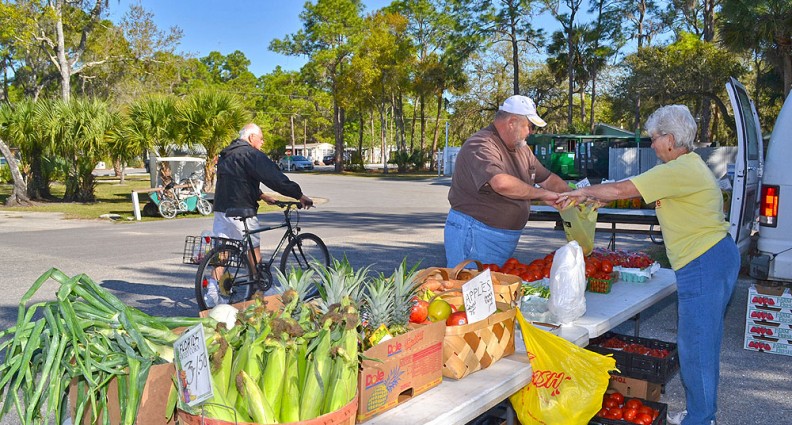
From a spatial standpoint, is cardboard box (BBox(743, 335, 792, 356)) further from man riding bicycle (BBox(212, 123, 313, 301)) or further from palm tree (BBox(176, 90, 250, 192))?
palm tree (BBox(176, 90, 250, 192))

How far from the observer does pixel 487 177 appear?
3885 millimetres

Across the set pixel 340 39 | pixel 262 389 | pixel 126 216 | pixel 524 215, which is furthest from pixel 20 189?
pixel 340 39

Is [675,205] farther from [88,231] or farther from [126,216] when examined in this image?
[126,216]

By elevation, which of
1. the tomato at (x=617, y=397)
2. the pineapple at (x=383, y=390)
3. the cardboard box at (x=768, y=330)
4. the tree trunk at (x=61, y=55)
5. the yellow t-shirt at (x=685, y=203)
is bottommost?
the cardboard box at (x=768, y=330)

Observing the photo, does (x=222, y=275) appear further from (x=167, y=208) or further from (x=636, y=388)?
(x=167, y=208)

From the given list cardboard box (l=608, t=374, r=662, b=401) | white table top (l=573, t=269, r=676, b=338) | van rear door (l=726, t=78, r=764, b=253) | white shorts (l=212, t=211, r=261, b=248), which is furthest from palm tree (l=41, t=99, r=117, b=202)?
cardboard box (l=608, t=374, r=662, b=401)

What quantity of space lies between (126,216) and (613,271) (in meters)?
16.5

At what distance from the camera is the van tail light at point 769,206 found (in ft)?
18.2

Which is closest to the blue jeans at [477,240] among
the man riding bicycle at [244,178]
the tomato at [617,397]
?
the tomato at [617,397]

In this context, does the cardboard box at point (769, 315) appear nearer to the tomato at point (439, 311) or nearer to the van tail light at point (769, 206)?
the van tail light at point (769, 206)

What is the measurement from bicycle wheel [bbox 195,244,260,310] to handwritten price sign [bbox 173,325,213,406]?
4.46 metres

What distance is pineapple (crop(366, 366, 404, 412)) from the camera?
7.21ft

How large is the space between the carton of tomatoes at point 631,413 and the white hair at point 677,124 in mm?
1482

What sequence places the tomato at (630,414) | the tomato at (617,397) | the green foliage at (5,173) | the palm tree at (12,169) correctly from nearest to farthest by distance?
the tomato at (630,414) < the tomato at (617,397) < the palm tree at (12,169) < the green foliage at (5,173)
